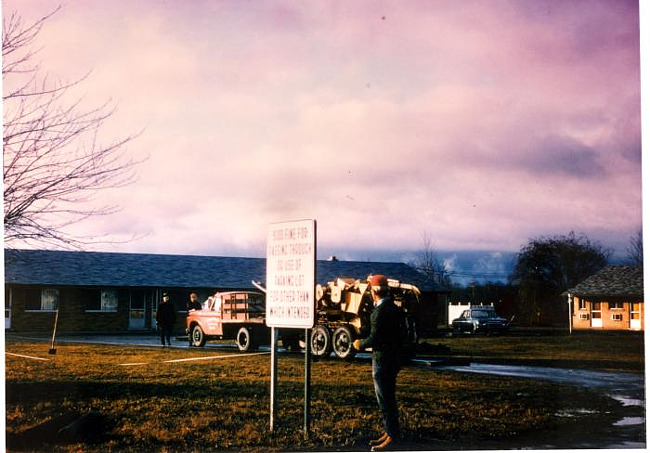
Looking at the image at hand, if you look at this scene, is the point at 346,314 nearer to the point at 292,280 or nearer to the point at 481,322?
the point at 292,280

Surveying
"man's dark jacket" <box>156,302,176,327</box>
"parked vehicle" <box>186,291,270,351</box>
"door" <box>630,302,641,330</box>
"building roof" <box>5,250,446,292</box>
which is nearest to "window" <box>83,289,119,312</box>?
"building roof" <box>5,250,446,292</box>

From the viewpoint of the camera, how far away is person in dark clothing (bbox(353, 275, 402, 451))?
825 centimetres

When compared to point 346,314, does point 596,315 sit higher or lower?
lower

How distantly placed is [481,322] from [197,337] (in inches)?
667

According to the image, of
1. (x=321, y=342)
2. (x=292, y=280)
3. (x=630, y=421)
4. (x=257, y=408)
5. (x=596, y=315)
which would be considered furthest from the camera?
(x=596, y=315)

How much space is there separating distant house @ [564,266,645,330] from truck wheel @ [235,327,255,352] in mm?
25838

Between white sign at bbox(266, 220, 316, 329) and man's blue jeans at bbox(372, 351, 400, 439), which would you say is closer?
man's blue jeans at bbox(372, 351, 400, 439)

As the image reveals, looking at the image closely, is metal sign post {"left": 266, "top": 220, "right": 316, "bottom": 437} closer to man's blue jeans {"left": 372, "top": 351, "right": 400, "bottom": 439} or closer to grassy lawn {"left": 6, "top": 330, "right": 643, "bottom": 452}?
grassy lawn {"left": 6, "top": 330, "right": 643, "bottom": 452}

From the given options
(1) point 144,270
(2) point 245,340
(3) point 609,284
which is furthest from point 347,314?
(3) point 609,284

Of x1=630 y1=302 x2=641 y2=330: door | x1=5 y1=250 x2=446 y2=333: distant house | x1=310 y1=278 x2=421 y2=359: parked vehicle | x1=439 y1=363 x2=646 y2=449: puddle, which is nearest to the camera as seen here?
x1=439 y1=363 x2=646 y2=449: puddle

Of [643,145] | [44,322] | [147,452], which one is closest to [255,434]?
[147,452]

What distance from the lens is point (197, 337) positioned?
21.8m

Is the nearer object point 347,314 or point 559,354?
point 347,314

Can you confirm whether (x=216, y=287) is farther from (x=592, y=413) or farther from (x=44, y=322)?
(x=592, y=413)
